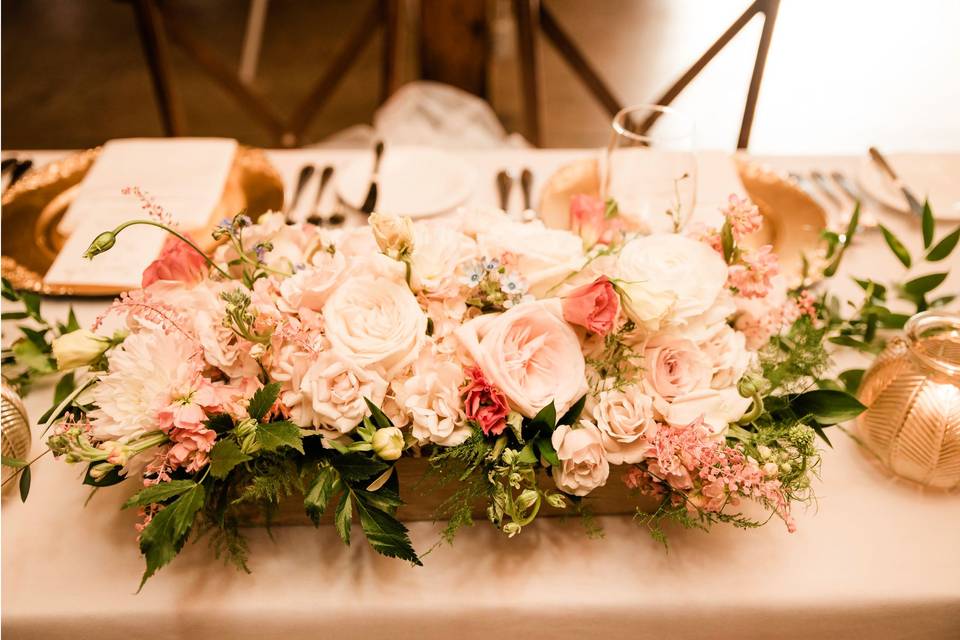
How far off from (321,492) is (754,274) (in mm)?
521

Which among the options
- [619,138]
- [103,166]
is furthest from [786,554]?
[103,166]

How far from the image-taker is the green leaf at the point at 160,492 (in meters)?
0.65

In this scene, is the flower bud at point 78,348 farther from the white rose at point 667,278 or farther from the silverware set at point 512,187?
the silverware set at point 512,187

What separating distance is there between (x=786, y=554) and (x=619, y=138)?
579 mm

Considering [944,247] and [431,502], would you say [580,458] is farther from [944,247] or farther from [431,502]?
[944,247]

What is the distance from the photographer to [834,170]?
1419 mm

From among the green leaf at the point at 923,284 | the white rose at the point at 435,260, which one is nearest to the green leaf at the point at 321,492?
the white rose at the point at 435,260

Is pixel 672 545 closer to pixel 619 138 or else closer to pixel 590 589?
pixel 590 589

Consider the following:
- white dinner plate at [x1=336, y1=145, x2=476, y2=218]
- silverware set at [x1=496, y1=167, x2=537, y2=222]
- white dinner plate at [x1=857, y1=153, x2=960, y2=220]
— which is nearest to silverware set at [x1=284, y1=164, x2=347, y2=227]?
white dinner plate at [x1=336, y1=145, x2=476, y2=218]

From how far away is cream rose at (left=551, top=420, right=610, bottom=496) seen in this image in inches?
26.6

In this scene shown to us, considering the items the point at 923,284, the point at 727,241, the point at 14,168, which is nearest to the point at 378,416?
the point at 727,241

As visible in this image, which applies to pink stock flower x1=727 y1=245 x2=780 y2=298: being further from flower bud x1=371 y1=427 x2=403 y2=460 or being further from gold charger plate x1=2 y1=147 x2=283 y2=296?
gold charger plate x1=2 y1=147 x2=283 y2=296

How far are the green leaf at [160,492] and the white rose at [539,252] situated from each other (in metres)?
0.39

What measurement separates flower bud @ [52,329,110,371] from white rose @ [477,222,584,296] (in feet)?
1.38
